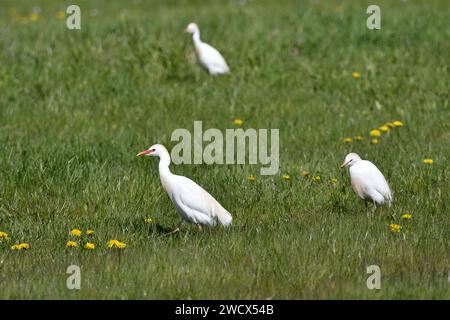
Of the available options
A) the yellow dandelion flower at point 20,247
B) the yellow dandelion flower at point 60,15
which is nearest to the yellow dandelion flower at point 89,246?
the yellow dandelion flower at point 20,247

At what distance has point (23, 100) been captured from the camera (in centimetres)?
1141

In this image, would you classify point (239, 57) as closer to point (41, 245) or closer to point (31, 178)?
point (31, 178)

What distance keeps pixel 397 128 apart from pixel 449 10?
18.7 feet

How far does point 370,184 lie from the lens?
24.7ft

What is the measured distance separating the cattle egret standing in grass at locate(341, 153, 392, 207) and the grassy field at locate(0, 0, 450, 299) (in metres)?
0.13

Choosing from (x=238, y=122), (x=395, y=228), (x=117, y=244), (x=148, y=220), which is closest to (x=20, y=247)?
(x=117, y=244)

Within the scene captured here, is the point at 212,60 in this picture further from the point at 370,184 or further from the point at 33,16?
the point at 33,16

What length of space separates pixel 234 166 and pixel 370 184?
5.29 feet

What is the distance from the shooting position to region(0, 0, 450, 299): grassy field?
6254mm

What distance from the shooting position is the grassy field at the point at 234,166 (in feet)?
20.5

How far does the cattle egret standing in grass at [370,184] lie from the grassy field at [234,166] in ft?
0.44

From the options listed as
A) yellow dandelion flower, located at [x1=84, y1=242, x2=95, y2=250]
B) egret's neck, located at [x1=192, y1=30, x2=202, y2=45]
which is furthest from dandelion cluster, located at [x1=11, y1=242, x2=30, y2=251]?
egret's neck, located at [x1=192, y1=30, x2=202, y2=45]

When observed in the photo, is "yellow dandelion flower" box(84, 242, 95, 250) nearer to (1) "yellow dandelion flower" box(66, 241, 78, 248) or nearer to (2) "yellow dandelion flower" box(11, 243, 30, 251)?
(1) "yellow dandelion flower" box(66, 241, 78, 248)

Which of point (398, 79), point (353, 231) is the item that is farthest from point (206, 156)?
point (398, 79)
